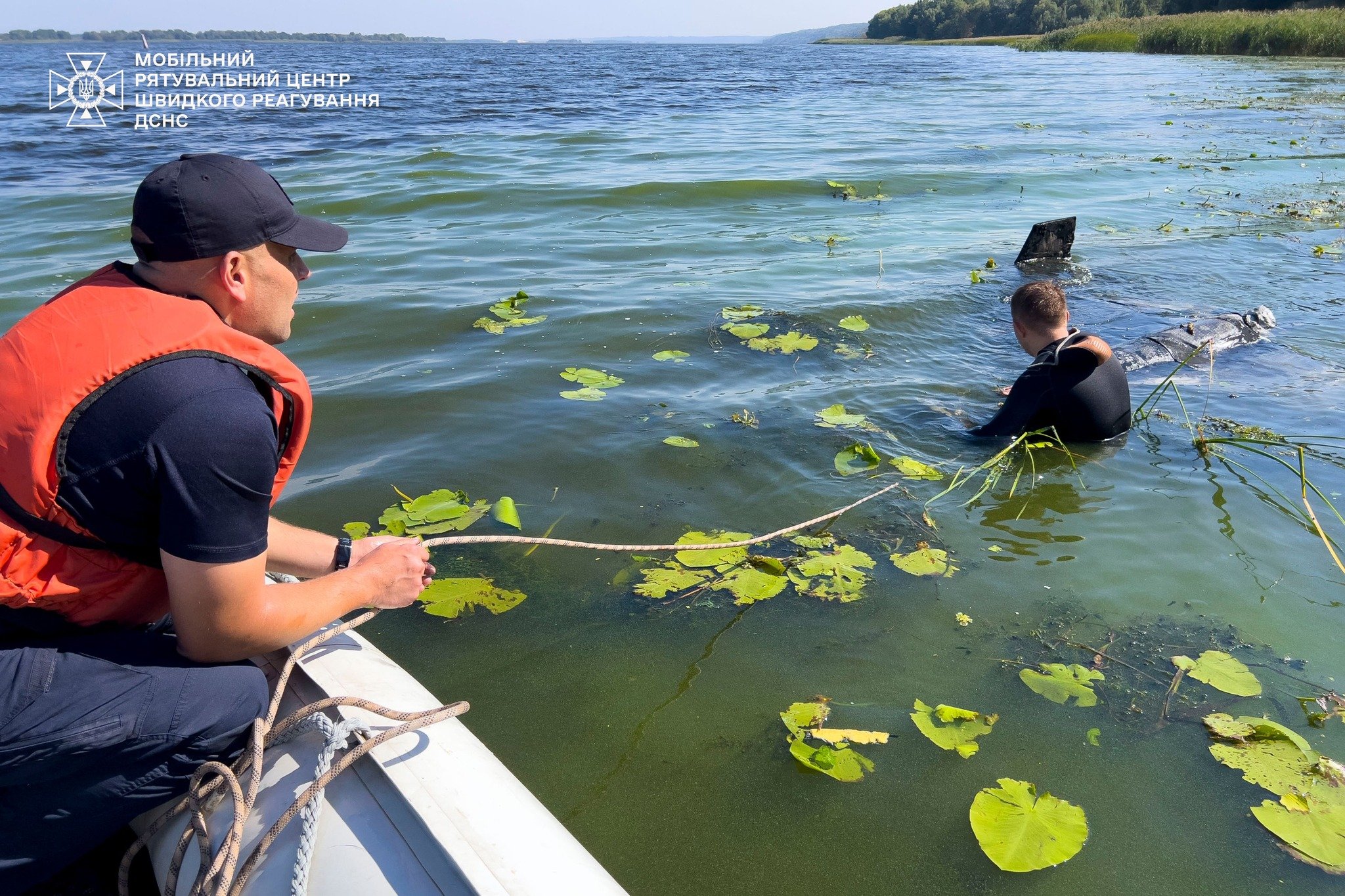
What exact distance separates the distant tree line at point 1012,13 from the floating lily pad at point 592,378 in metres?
54.8

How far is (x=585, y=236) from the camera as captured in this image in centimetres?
1004

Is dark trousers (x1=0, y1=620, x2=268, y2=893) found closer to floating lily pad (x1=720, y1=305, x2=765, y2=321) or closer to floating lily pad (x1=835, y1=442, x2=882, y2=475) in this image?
floating lily pad (x1=835, y1=442, x2=882, y2=475)

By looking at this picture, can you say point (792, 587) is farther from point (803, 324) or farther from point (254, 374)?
point (803, 324)

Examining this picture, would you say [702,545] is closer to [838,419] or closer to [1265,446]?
[838,419]

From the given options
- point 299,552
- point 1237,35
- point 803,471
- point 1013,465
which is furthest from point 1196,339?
point 1237,35

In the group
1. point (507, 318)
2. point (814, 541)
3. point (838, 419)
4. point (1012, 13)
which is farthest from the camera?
point (1012, 13)

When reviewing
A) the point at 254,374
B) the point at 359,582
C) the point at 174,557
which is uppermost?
the point at 254,374

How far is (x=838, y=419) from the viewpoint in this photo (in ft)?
17.7

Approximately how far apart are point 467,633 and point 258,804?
4.50 ft

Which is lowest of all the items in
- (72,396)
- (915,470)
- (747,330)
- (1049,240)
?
(915,470)

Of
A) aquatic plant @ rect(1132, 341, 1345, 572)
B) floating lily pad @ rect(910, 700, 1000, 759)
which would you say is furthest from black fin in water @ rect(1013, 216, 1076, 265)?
floating lily pad @ rect(910, 700, 1000, 759)

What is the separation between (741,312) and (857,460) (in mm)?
2715

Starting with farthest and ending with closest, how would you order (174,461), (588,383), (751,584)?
(588,383) < (751,584) < (174,461)

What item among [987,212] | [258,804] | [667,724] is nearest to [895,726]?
[667,724]
